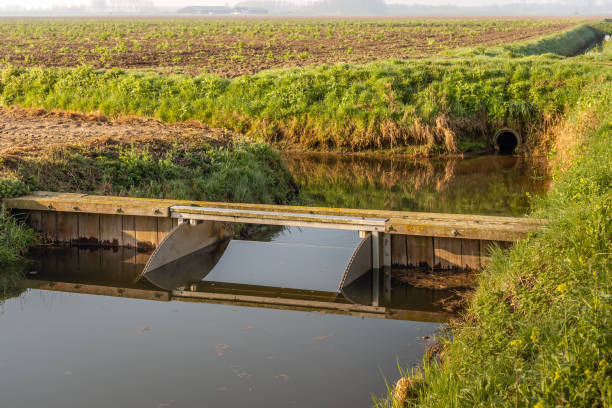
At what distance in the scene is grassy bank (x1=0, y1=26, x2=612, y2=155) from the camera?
21328 millimetres

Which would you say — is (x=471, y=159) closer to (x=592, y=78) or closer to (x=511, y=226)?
(x=592, y=78)

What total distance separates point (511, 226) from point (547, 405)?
5.13 metres

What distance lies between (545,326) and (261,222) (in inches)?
213

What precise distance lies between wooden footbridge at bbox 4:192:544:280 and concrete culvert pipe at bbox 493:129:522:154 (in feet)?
40.1

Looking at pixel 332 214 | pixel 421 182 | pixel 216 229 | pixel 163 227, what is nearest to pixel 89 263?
pixel 163 227

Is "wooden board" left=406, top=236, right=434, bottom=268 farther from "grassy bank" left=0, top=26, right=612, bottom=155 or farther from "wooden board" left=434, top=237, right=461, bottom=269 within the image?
"grassy bank" left=0, top=26, right=612, bottom=155

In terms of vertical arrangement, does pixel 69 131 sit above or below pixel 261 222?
above

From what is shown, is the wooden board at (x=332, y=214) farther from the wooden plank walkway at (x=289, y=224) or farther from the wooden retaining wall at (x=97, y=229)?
the wooden retaining wall at (x=97, y=229)

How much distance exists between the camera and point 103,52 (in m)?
44.5

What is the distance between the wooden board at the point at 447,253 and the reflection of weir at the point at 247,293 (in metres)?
0.65

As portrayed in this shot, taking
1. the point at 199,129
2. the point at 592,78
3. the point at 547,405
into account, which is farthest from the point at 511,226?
the point at 592,78

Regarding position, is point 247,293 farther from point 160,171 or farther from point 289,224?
point 160,171

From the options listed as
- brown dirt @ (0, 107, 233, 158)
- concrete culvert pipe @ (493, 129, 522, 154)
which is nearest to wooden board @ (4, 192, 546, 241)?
brown dirt @ (0, 107, 233, 158)

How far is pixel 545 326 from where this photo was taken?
5254mm
